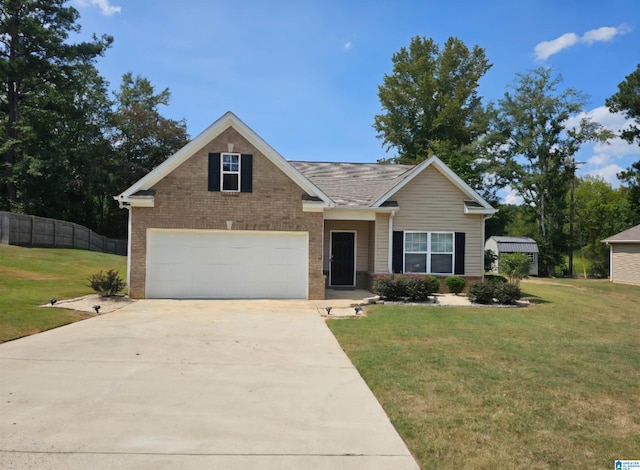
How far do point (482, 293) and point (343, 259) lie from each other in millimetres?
5960

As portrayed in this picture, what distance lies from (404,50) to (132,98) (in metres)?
30.0

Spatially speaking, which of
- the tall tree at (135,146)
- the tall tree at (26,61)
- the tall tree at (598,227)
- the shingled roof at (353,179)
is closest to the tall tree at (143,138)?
the tall tree at (135,146)

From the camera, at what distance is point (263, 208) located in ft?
50.3

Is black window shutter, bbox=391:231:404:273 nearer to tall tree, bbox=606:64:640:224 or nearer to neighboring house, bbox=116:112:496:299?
neighboring house, bbox=116:112:496:299

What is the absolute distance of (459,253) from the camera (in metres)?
17.5

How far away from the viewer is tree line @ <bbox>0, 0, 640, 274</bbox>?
35.6m

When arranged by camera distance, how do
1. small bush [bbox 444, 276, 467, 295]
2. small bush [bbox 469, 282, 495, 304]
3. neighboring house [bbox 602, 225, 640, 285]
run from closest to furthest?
small bush [bbox 469, 282, 495, 304]
small bush [bbox 444, 276, 467, 295]
neighboring house [bbox 602, 225, 640, 285]

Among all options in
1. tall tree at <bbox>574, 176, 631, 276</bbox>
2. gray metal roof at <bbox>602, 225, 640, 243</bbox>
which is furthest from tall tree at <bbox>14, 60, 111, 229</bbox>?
tall tree at <bbox>574, 176, 631, 276</bbox>

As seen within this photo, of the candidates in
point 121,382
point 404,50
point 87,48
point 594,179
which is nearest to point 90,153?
point 87,48

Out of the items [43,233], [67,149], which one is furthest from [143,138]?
[43,233]

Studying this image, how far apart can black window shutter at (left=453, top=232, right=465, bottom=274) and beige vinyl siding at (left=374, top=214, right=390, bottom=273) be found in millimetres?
2751

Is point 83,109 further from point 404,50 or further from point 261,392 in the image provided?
point 261,392

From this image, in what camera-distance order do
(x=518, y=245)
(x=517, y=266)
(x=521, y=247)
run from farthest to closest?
1. (x=518, y=245)
2. (x=521, y=247)
3. (x=517, y=266)

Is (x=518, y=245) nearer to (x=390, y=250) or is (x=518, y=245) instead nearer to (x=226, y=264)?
(x=390, y=250)
